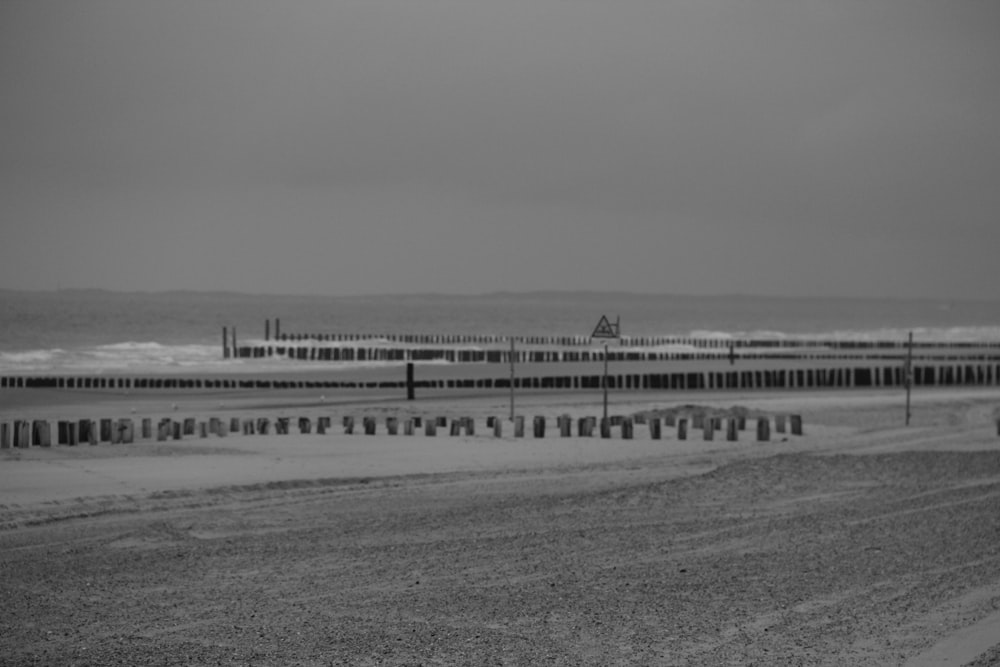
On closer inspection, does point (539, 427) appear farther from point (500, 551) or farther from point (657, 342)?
point (657, 342)

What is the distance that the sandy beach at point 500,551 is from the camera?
31.9ft

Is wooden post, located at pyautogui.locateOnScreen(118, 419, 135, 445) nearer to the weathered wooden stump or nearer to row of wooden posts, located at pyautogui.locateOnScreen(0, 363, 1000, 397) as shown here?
the weathered wooden stump

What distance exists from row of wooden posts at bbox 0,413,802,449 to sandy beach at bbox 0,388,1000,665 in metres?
0.42

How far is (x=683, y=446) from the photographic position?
2280 cm

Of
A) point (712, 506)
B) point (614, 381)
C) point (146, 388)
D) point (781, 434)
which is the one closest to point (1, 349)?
point (146, 388)

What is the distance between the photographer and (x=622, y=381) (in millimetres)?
45062

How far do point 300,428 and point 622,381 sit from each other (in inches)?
877

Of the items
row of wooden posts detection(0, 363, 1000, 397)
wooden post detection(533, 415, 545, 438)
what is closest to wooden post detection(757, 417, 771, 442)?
wooden post detection(533, 415, 545, 438)

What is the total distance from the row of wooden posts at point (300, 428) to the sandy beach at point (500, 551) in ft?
1.38

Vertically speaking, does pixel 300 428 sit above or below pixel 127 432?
below

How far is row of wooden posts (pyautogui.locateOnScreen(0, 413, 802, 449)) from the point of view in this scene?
838 inches

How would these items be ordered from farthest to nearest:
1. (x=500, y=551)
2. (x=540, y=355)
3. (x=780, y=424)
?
1. (x=540, y=355)
2. (x=780, y=424)
3. (x=500, y=551)

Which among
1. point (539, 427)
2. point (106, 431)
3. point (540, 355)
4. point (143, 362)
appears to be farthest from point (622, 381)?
point (106, 431)

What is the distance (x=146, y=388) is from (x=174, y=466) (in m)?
23.6
